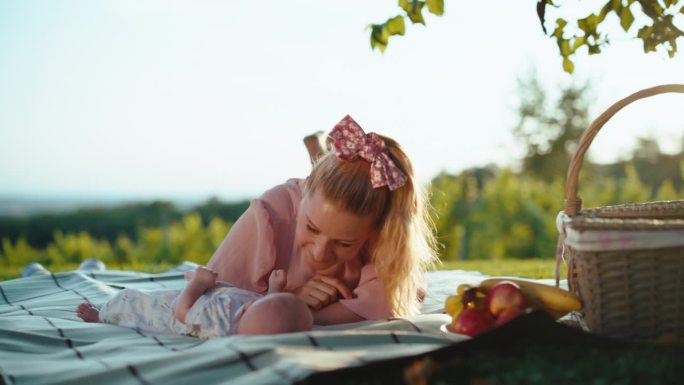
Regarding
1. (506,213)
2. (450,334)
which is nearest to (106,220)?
(506,213)

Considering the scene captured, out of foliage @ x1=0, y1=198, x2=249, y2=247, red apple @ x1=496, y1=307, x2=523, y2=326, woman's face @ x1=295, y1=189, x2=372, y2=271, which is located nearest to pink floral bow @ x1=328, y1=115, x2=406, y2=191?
woman's face @ x1=295, y1=189, x2=372, y2=271

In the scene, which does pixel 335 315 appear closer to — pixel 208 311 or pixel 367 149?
pixel 208 311

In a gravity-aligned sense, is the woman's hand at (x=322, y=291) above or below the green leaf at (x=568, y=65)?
below

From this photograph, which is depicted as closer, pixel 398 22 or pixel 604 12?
pixel 398 22

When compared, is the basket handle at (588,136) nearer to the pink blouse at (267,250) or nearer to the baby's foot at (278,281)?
the pink blouse at (267,250)

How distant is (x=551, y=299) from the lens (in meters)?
2.79

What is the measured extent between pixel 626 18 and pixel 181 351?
251 cm

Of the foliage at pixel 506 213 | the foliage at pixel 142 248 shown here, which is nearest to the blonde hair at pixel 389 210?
the foliage at pixel 506 213

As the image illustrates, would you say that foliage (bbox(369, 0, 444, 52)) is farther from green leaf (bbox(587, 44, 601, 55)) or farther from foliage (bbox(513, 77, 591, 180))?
foliage (bbox(513, 77, 591, 180))

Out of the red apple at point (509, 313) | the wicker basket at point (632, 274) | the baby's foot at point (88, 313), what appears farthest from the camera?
the baby's foot at point (88, 313)

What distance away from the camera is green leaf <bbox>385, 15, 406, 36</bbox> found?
279 cm

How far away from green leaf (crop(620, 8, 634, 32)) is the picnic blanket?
1.62m

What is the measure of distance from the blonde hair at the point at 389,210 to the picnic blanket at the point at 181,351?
22cm

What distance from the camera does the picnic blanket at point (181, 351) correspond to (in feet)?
6.75
